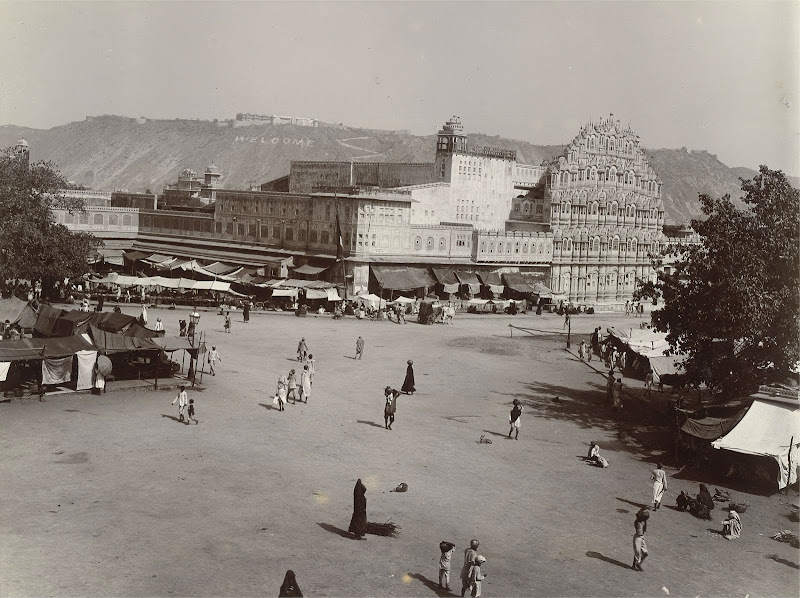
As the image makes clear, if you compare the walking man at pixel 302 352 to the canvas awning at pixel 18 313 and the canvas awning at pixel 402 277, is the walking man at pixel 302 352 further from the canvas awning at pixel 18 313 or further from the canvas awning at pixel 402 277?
the canvas awning at pixel 402 277

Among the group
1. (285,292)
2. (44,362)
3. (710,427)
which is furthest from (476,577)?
(285,292)

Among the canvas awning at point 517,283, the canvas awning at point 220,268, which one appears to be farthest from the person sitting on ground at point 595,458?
the canvas awning at point 220,268

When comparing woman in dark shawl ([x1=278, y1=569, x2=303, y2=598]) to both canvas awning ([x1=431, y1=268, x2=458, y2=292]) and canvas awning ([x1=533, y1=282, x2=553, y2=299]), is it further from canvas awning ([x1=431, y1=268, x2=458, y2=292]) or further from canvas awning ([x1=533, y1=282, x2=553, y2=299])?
canvas awning ([x1=533, y1=282, x2=553, y2=299])

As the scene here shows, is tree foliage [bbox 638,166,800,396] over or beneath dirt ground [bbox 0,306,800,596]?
over

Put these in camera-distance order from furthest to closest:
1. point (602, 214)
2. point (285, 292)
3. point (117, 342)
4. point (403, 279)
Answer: point (602, 214), point (403, 279), point (285, 292), point (117, 342)

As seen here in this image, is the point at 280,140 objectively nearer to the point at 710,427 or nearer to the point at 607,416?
the point at 607,416

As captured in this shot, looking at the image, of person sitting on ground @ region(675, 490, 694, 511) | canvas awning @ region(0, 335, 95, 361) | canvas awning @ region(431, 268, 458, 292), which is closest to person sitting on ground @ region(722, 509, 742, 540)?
person sitting on ground @ region(675, 490, 694, 511)
